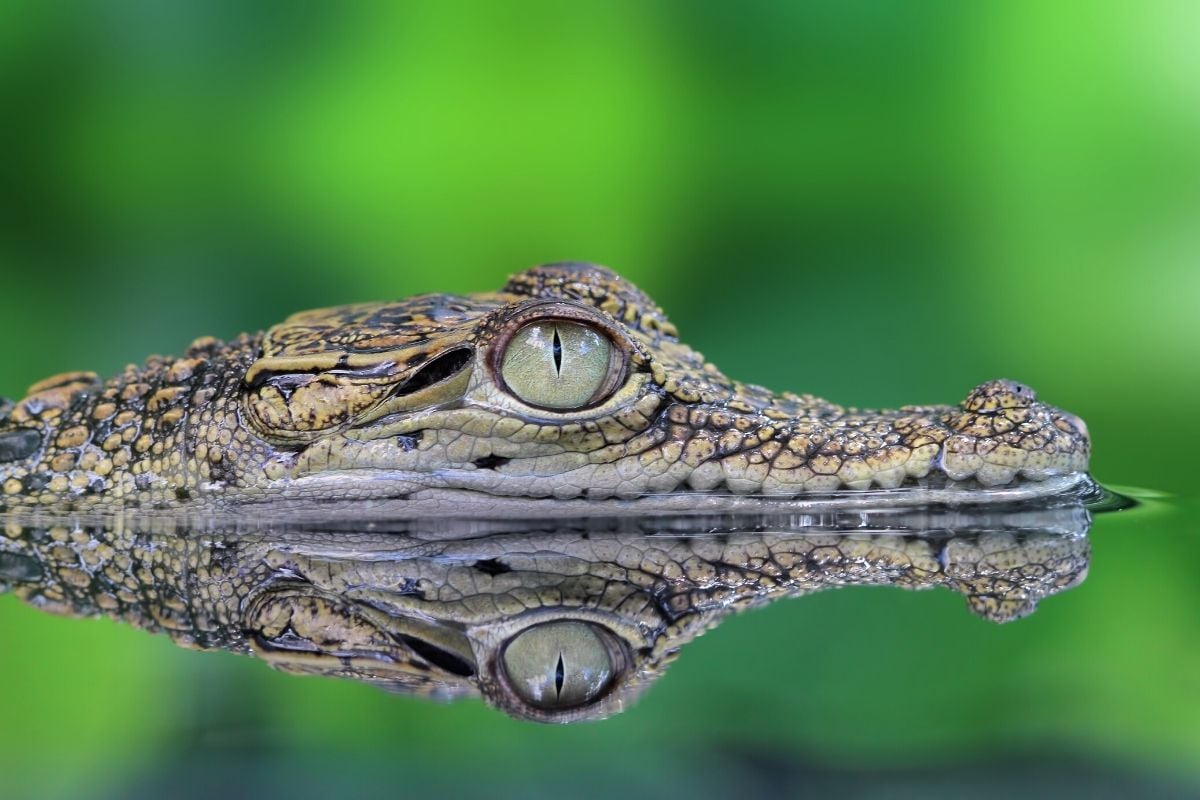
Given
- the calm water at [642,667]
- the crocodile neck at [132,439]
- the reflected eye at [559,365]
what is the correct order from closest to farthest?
the calm water at [642,667] < the reflected eye at [559,365] < the crocodile neck at [132,439]

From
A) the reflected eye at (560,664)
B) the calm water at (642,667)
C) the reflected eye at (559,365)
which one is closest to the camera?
the calm water at (642,667)

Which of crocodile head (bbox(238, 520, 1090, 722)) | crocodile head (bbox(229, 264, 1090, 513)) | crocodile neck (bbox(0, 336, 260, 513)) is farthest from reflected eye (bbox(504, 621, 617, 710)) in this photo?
crocodile neck (bbox(0, 336, 260, 513))

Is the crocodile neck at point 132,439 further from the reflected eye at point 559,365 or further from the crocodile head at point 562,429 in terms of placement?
the reflected eye at point 559,365

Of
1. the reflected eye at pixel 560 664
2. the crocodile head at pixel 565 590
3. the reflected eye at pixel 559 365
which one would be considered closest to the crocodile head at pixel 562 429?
the reflected eye at pixel 559 365

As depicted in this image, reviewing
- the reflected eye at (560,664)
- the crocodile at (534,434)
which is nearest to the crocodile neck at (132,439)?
the crocodile at (534,434)

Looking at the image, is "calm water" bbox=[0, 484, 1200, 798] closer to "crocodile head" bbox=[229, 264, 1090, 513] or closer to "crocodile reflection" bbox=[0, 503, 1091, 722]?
"crocodile reflection" bbox=[0, 503, 1091, 722]

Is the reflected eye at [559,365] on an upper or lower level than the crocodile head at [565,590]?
upper

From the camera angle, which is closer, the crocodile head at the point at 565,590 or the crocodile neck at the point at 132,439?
the crocodile head at the point at 565,590
